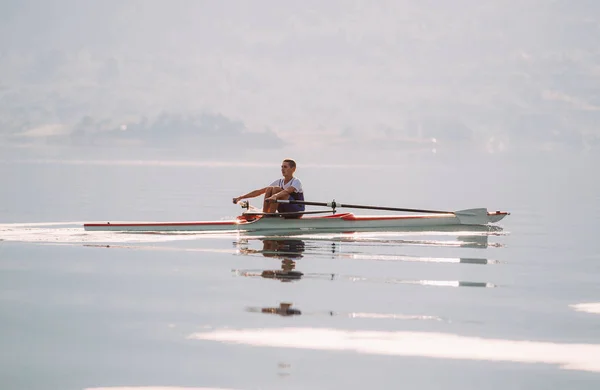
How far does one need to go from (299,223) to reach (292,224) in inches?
7.4

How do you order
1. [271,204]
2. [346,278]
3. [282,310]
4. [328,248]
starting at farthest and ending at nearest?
[271,204] < [328,248] < [346,278] < [282,310]

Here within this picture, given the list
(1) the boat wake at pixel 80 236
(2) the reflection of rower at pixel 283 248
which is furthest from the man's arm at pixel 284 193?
(1) the boat wake at pixel 80 236

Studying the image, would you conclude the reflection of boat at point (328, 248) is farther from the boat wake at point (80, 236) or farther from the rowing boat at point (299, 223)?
the boat wake at point (80, 236)

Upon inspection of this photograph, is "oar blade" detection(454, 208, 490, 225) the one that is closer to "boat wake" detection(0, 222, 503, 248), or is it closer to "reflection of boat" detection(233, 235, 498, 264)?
"boat wake" detection(0, 222, 503, 248)

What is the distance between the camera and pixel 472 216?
88.0 feet

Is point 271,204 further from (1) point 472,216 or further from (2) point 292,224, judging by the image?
(1) point 472,216

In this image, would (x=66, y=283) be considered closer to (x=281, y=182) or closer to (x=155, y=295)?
(x=155, y=295)

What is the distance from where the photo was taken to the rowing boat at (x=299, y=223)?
932 inches

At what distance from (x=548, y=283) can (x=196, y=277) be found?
6432mm

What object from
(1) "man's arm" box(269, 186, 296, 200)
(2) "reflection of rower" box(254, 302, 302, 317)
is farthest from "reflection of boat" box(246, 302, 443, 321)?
(1) "man's arm" box(269, 186, 296, 200)

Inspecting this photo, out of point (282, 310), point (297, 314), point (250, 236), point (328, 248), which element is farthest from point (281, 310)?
point (250, 236)

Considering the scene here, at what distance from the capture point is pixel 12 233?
82.6 ft

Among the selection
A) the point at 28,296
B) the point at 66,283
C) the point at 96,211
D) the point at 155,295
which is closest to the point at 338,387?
the point at 155,295

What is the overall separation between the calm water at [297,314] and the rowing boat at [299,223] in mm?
321
